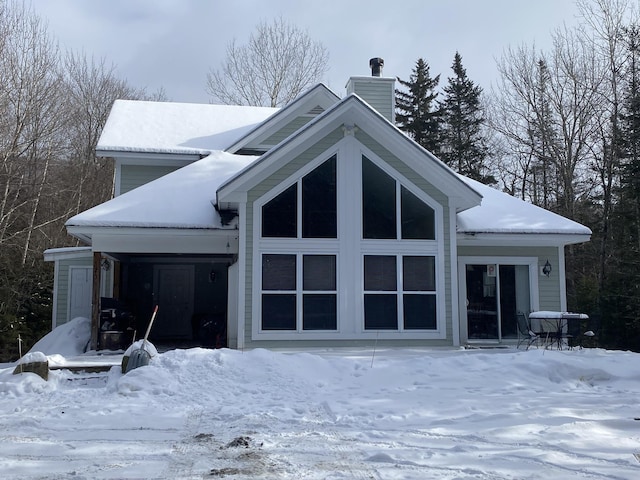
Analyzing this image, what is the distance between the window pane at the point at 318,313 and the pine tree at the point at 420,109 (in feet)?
88.6

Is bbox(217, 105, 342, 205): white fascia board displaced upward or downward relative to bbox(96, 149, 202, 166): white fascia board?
downward

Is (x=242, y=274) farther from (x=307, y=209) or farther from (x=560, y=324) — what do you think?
(x=560, y=324)

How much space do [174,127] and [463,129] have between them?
23.8 m

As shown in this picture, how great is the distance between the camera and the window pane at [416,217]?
1187 centimetres

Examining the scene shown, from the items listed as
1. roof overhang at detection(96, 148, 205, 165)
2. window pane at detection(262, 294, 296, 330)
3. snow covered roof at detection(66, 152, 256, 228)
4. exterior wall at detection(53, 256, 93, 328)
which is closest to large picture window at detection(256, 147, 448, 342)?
window pane at detection(262, 294, 296, 330)

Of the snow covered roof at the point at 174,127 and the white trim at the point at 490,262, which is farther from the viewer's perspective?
the snow covered roof at the point at 174,127

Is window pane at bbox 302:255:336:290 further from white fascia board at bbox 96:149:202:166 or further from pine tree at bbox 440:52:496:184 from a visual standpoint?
pine tree at bbox 440:52:496:184

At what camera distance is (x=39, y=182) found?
23.6 m

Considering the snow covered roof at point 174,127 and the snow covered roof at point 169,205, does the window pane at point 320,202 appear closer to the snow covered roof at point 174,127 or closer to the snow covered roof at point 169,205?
the snow covered roof at point 169,205

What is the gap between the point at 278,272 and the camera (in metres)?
11.3

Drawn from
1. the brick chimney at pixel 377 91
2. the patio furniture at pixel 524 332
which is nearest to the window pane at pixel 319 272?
the patio furniture at pixel 524 332

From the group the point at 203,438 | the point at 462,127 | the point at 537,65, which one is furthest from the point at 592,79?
the point at 203,438

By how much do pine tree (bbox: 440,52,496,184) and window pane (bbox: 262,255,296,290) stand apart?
84.4 ft

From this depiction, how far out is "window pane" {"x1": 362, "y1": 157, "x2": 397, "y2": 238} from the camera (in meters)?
11.8
